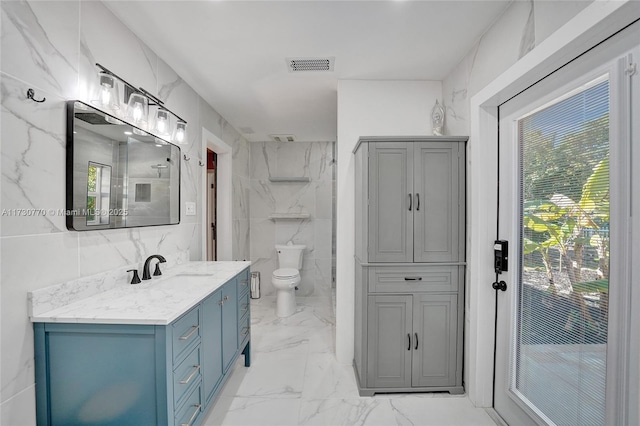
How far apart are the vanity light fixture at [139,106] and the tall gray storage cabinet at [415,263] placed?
149 centimetres

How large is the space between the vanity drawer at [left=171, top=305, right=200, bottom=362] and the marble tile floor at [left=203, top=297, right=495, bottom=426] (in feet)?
2.57

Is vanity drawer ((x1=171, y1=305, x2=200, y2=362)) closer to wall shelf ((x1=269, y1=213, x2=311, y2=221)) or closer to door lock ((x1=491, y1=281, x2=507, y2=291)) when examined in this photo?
door lock ((x1=491, y1=281, x2=507, y2=291))

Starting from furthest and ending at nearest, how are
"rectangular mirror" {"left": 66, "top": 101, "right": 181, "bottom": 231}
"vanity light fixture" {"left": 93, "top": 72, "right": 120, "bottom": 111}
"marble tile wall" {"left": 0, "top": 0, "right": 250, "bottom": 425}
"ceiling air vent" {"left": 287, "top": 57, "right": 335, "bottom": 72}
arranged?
1. "ceiling air vent" {"left": 287, "top": 57, "right": 335, "bottom": 72}
2. "vanity light fixture" {"left": 93, "top": 72, "right": 120, "bottom": 111}
3. "rectangular mirror" {"left": 66, "top": 101, "right": 181, "bottom": 231}
4. "marble tile wall" {"left": 0, "top": 0, "right": 250, "bottom": 425}

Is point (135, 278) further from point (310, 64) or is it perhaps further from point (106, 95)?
point (310, 64)

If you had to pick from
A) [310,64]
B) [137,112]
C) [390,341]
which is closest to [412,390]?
[390,341]

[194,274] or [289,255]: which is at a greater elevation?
[194,274]

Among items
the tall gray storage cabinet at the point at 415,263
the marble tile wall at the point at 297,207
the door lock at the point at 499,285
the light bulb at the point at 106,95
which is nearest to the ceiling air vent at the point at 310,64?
the tall gray storage cabinet at the point at 415,263

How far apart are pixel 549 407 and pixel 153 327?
2030 mm

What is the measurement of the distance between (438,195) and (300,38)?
147 centimetres

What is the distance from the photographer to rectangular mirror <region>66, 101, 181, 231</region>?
139 centimetres

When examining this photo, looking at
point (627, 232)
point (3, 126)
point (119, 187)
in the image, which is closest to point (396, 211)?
point (627, 232)

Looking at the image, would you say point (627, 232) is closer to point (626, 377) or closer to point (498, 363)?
point (626, 377)

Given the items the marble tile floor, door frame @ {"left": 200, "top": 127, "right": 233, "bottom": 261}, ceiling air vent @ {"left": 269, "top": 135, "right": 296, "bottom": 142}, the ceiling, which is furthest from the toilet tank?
the ceiling

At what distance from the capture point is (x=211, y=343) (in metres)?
1.70
